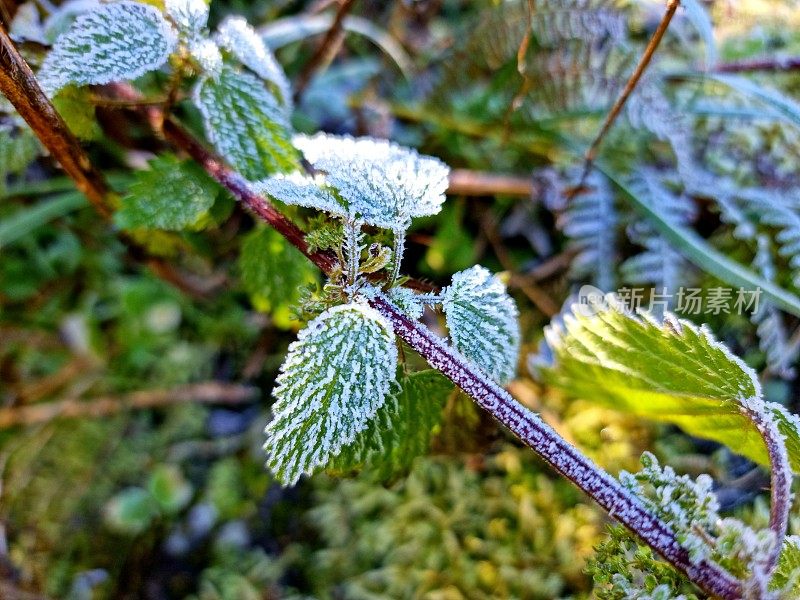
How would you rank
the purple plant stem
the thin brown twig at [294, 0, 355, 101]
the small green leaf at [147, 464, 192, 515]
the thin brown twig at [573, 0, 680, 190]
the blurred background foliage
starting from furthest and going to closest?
the small green leaf at [147, 464, 192, 515], the thin brown twig at [294, 0, 355, 101], the blurred background foliage, the thin brown twig at [573, 0, 680, 190], the purple plant stem

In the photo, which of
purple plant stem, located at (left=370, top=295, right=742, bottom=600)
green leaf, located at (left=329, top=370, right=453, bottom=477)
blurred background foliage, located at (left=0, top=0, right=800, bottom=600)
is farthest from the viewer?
blurred background foliage, located at (left=0, top=0, right=800, bottom=600)

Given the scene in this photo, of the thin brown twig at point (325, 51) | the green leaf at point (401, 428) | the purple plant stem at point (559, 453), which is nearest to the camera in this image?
the purple plant stem at point (559, 453)

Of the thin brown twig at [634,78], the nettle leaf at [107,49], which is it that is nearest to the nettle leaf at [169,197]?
the nettle leaf at [107,49]

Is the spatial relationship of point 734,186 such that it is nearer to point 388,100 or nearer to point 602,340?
point 602,340

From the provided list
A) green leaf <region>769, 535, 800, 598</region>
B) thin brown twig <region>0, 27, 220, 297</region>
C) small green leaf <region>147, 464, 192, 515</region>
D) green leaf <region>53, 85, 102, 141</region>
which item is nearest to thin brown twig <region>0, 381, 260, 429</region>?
small green leaf <region>147, 464, 192, 515</region>

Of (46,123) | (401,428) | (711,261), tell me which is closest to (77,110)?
(46,123)

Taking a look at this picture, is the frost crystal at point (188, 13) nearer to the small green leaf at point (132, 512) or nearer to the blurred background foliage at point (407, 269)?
the blurred background foliage at point (407, 269)

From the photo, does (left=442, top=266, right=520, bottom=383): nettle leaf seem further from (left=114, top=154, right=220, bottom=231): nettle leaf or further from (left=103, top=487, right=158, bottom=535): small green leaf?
(left=103, top=487, right=158, bottom=535): small green leaf

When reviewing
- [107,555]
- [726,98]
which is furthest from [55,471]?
[726,98]

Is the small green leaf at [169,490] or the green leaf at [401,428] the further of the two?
the small green leaf at [169,490]
